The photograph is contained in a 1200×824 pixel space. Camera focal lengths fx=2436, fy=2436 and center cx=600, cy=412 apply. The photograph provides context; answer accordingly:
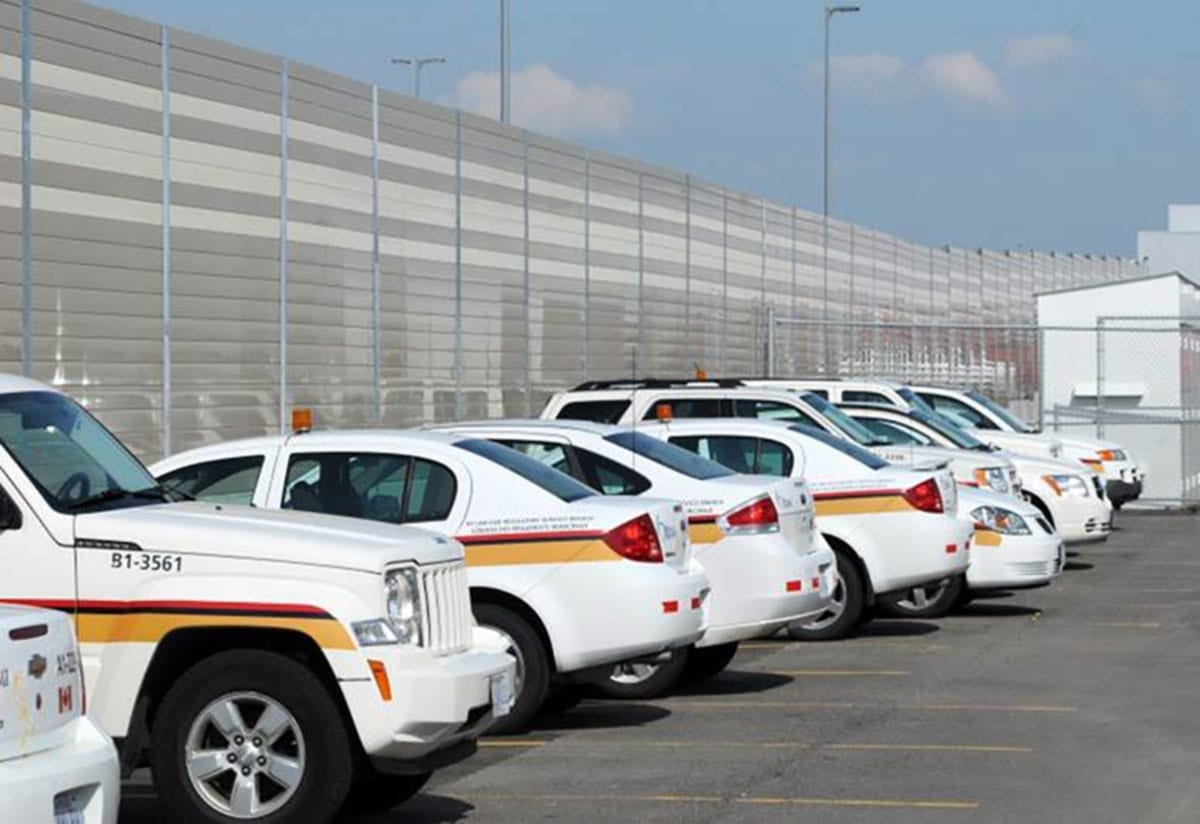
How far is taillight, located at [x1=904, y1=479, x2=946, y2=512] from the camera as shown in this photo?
699 inches

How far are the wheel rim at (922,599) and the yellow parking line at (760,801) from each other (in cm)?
920

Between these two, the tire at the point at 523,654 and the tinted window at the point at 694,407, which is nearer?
the tire at the point at 523,654

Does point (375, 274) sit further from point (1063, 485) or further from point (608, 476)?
point (608, 476)

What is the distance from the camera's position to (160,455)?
66.2ft

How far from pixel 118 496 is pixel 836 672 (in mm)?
7131

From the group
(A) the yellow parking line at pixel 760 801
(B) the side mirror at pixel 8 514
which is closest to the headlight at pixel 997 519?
(A) the yellow parking line at pixel 760 801

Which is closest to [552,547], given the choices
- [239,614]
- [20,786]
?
[239,614]

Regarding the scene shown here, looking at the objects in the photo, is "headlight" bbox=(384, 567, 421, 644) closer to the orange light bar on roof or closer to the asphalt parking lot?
the asphalt parking lot

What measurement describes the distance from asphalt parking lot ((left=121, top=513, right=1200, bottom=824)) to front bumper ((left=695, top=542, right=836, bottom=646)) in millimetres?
466

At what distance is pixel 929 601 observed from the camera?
19953 millimetres

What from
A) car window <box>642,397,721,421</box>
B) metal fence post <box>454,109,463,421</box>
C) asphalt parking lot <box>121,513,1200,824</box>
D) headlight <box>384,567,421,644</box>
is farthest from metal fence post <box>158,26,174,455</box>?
headlight <box>384,567,421,644</box>

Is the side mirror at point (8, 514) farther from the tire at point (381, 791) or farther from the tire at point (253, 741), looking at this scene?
the tire at point (381, 791)

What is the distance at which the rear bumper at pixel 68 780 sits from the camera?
7160 millimetres

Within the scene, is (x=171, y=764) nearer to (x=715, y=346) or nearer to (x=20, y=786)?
(x=20, y=786)
